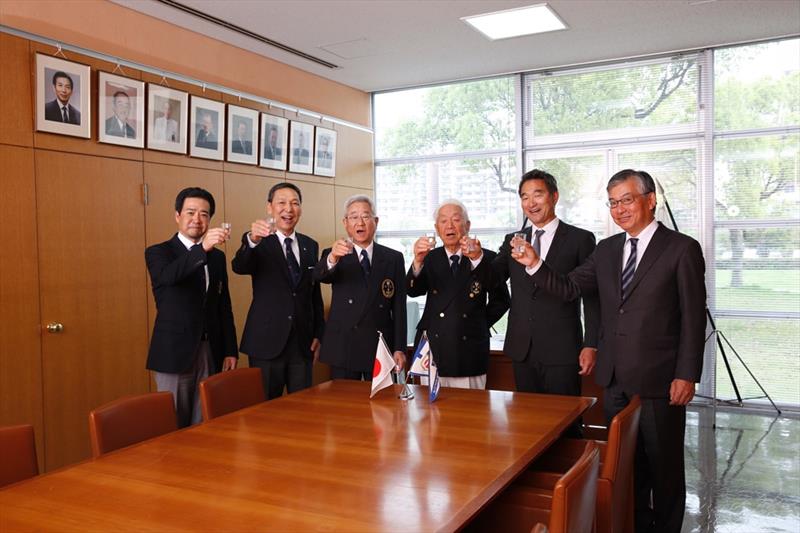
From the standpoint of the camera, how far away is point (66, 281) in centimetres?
464

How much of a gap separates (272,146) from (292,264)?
109 inches

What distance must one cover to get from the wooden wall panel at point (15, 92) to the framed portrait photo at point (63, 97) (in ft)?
0.19

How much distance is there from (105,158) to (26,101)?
66 centimetres

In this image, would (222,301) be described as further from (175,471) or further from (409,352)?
(175,471)

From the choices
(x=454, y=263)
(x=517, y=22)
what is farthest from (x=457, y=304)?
(x=517, y=22)

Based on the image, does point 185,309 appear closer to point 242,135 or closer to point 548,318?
point 548,318

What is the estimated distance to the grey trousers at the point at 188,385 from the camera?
12.6ft

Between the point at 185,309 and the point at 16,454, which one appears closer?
the point at 16,454

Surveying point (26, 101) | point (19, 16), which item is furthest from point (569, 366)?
point (19, 16)

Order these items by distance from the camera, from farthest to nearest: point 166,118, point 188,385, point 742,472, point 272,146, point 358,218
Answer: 1. point 272,146
2. point 166,118
3. point 742,472
4. point 358,218
5. point 188,385

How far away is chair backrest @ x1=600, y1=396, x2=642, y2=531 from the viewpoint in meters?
2.34

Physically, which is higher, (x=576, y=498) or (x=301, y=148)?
(x=301, y=148)

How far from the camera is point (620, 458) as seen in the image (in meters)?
2.41

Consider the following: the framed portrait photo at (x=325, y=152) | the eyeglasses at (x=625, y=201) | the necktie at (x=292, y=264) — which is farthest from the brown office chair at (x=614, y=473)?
the framed portrait photo at (x=325, y=152)
